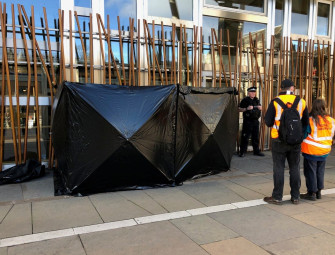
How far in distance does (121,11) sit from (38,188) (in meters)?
4.23

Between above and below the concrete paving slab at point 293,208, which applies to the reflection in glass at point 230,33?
above

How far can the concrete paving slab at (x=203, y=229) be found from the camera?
10.7ft

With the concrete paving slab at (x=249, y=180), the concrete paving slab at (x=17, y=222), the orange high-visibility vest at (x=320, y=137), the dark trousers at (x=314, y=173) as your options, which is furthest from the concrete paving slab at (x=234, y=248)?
the concrete paving slab at (x=249, y=180)

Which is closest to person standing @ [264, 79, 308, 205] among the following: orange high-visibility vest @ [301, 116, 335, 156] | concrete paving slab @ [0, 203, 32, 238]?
orange high-visibility vest @ [301, 116, 335, 156]

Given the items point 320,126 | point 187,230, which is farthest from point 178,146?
point 320,126

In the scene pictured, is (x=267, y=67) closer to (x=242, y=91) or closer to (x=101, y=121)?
(x=242, y=91)

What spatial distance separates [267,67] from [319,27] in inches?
105

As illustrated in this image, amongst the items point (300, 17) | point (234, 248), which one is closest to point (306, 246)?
point (234, 248)

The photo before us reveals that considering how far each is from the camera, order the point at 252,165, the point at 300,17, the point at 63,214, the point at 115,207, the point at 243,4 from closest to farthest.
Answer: the point at 63,214
the point at 115,207
the point at 252,165
the point at 243,4
the point at 300,17

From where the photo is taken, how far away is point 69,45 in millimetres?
6289

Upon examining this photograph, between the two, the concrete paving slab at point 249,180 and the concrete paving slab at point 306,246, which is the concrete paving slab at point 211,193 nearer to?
the concrete paving slab at point 249,180

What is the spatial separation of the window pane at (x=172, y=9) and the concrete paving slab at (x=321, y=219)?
5359mm

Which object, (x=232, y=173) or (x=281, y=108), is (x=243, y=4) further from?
(x=281, y=108)

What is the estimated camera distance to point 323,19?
927cm
